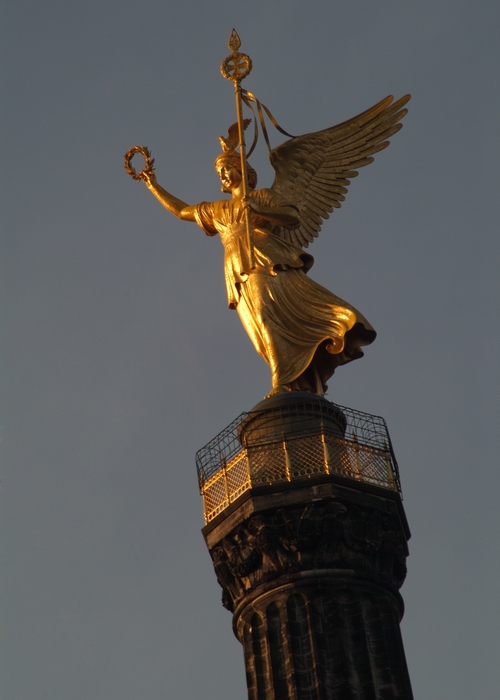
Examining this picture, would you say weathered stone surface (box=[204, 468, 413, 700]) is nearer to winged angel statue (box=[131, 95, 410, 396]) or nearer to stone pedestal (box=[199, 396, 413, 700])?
stone pedestal (box=[199, 396, 413, 700])

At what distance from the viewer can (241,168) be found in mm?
36500

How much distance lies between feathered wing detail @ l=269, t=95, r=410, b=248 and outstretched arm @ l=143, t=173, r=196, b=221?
1.96m

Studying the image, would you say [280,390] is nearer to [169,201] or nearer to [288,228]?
[288,228]

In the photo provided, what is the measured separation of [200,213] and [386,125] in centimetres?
447

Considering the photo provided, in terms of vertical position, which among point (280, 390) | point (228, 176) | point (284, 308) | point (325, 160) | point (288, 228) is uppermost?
point (325, 160)

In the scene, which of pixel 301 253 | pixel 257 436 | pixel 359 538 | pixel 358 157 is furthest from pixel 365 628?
pixel 358 157

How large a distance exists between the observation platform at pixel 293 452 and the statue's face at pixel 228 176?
5.38 m

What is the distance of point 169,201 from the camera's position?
37.7 m

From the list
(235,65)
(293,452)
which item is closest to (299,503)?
(293,452)

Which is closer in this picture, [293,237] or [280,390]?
[280,390]

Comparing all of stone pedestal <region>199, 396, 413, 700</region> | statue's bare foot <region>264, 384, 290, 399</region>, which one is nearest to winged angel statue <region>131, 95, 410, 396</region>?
A: statue's bare foot <region>264, 384, 290, 399</region>

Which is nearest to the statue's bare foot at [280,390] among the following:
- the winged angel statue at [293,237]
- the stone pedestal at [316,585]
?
the winged angel statue at [293,237]

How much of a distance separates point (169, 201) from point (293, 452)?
318 inches

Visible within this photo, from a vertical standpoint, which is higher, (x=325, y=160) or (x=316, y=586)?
(x=325, y=160)
